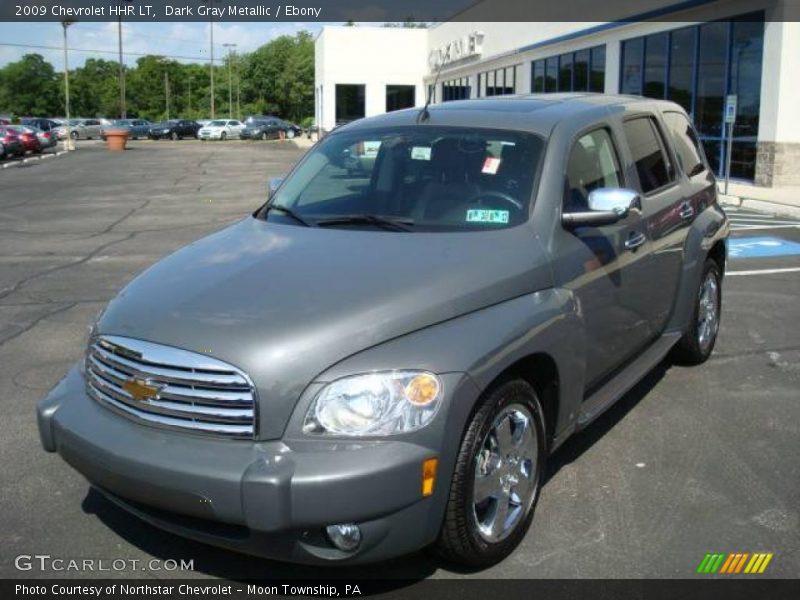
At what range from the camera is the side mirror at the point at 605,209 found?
12.7 feet

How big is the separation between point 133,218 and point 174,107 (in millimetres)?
110053

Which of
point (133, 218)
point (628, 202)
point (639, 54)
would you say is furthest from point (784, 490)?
point (639, 54)

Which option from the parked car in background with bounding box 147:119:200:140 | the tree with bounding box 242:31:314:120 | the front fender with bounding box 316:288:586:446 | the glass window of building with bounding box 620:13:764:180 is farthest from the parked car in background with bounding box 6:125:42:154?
the tree with bounding box 242:31:314:120

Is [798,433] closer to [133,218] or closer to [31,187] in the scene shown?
[133,218]

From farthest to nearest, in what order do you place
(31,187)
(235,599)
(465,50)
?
(465,50)
(31,187)
(235,599)

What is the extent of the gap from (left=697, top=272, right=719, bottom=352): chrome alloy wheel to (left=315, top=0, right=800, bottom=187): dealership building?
5000mm

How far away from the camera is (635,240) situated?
14.8ft

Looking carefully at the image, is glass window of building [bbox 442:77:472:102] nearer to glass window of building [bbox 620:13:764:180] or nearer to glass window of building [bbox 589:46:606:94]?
glass window of building [bbox 589:46:606:94]

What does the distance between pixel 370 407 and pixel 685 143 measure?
392 centimetres

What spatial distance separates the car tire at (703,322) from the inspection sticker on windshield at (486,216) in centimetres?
223

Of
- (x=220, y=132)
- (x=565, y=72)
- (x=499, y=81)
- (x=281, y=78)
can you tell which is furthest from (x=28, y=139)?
(x=281, y=78)

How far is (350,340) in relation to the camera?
2.99 m

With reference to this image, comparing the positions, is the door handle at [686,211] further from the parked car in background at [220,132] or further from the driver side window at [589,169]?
the parked car in background at [220,132]

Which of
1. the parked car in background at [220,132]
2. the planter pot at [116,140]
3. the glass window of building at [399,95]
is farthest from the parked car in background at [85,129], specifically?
the glass window of building at [399,95]
